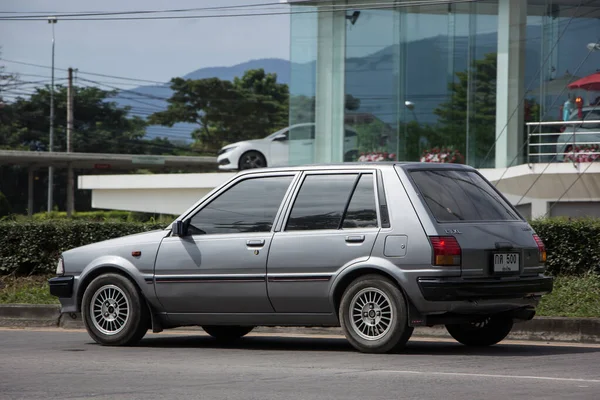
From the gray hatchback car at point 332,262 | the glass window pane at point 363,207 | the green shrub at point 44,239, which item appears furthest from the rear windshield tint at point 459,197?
the green shrub at point 44,239

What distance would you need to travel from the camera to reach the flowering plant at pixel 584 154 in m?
23.8

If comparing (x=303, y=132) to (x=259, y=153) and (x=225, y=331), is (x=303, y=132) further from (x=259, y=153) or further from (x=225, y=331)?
(x=225, y=331)

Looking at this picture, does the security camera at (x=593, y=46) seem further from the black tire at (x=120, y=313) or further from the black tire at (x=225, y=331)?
the black tire at (x=120, y=313)

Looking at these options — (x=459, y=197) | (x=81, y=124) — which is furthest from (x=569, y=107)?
(x=81, y=124)

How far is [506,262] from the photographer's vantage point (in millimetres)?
9570

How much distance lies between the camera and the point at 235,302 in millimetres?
10117

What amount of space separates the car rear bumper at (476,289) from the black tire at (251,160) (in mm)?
27012

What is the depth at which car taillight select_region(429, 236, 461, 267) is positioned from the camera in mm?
9188

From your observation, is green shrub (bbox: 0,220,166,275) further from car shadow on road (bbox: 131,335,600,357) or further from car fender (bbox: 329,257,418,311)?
car fender (bbox: 329,257,418,311)

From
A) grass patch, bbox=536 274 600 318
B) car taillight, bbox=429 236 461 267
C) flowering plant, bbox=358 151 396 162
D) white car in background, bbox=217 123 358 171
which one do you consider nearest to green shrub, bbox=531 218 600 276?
grass patch, bbox=536 274 600 318

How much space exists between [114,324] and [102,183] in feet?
114

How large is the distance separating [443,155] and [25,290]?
12.5m

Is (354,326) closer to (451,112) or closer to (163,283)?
(163,283)

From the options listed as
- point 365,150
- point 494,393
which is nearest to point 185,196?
point 365,150
